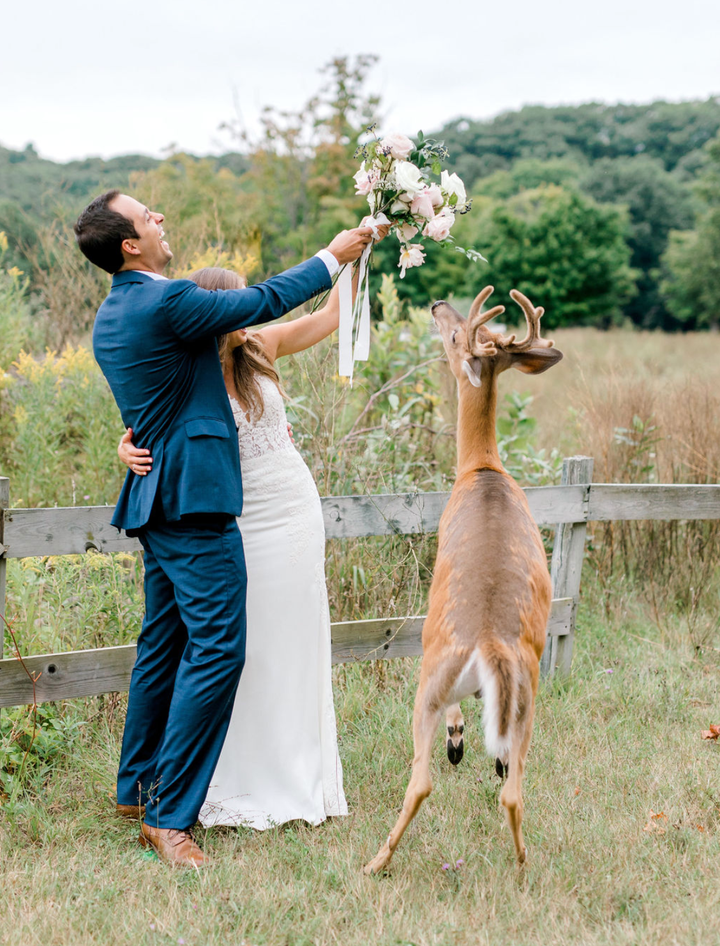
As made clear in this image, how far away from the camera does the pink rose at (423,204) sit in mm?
3291

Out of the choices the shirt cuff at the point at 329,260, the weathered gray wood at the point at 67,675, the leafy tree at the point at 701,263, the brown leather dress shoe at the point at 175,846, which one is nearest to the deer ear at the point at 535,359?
the shirt cuff at the point at 329,260

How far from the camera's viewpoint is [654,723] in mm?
4180

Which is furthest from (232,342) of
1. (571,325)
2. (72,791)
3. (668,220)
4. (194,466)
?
(668,220)

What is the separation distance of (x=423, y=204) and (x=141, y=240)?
3.63ft

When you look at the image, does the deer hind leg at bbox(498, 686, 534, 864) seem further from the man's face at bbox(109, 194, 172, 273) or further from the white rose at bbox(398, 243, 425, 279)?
the man's face at bbox(109, 194, 172, 273)

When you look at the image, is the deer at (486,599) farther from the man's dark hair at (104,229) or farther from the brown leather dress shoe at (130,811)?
the man's dark hair at (104,229)

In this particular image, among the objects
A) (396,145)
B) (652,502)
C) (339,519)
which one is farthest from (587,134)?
(396,145)

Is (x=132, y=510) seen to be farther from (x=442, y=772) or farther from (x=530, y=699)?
(x=442, y=772)

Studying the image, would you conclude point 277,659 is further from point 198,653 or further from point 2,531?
point 2,531

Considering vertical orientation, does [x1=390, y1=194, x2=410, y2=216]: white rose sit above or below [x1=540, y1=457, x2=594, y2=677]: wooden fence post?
above

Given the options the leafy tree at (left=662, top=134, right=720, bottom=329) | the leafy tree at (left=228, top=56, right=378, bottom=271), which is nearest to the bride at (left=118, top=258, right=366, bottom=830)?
the leafy tree at (left=228, top=56, right=378, bottom=271)

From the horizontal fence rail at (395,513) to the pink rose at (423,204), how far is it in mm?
1405

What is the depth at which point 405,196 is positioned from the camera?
3.29 metres

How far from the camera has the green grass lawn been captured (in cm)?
262
